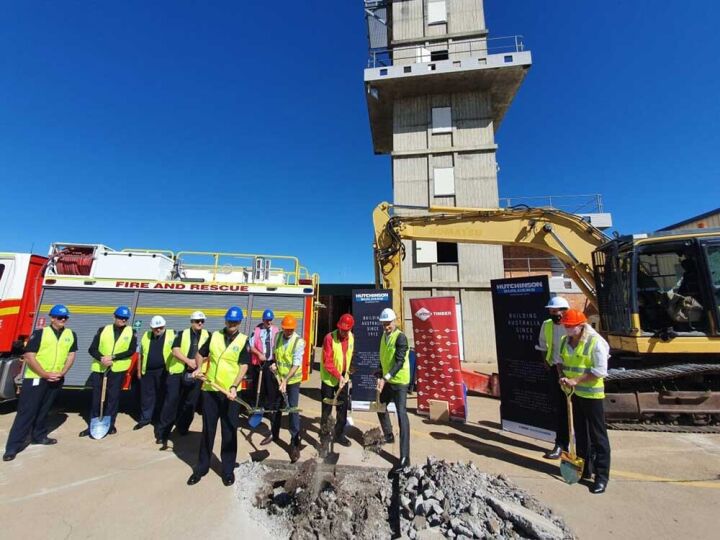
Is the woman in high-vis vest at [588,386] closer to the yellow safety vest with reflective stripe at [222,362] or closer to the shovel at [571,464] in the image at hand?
the shovel at [571,464]

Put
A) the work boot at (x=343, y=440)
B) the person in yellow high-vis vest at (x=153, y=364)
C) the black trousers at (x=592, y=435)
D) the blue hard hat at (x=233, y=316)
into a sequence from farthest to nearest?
the person in yellow high-vis vest at (x=153, y=364) < the work boot at (x=343, y=440) < the blue hard hat at (x=233, y=316) < the black trousers at (x=592, y=435)

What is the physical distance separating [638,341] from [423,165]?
495 inches

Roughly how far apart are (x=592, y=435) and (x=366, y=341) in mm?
4226

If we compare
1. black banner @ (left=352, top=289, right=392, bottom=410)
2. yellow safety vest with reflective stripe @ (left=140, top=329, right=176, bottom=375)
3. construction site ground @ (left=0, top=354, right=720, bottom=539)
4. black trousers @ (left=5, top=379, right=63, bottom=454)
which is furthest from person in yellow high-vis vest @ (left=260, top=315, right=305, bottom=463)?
black trousers @ (left=5, top=379, right=63, bottom=454)

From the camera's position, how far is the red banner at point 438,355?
6.29 m

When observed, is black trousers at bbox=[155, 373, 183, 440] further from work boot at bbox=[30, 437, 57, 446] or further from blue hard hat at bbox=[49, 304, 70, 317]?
blue hard hat at bbox=[49, 304, 70, 317]

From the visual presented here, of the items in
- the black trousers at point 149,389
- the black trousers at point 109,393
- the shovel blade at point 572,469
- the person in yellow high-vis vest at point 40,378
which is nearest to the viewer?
the shovel blade at point 572,469

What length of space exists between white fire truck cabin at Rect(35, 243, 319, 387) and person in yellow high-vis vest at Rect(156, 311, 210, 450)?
117 centimetres

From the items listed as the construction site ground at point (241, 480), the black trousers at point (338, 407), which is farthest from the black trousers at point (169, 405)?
the black trousers at point (338, 407)

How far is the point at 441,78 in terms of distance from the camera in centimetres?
1577

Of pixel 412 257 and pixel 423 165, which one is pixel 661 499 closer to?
pixel 412 257

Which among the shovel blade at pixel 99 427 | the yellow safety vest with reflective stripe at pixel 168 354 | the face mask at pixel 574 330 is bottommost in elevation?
the shovel blade at pixel 99 427

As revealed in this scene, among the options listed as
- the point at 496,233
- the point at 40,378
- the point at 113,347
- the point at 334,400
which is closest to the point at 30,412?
the point at 40,378

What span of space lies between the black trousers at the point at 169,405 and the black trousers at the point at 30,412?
1.55m
